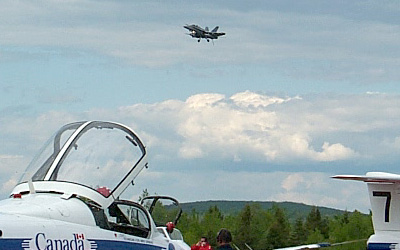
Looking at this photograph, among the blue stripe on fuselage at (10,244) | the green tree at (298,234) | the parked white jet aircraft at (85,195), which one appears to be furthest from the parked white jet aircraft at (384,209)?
the green tree at (298,234)

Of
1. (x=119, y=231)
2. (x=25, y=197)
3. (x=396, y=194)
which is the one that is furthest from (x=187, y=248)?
(x=396, y=194)

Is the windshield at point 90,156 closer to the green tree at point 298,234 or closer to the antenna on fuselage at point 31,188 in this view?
the antenna on fuselage at point 31,188

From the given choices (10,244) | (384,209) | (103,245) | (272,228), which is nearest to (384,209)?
(384,209)

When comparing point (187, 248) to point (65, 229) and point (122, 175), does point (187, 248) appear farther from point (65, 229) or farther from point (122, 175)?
point (65, 229)

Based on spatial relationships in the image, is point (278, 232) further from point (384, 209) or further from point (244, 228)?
point (384, 209)

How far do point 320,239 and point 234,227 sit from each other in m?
8.22

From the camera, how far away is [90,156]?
42.5 feet

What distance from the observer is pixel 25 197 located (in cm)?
1186

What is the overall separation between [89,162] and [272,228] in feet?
265

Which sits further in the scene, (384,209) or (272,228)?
(272,228)

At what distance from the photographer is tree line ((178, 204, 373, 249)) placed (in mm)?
85438

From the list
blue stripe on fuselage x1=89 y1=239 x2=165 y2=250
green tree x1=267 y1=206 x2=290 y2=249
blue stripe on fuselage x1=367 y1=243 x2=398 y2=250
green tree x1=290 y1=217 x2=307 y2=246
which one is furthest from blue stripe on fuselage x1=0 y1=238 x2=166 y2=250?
green tree x1=290 y1=217 x2=307 y2=246

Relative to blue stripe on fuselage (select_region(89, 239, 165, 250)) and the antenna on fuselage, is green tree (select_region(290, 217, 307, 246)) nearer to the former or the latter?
blue stripe on fuselage (select_region(89, 239, 165, 250))

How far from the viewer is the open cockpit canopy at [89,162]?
12.5 metres
